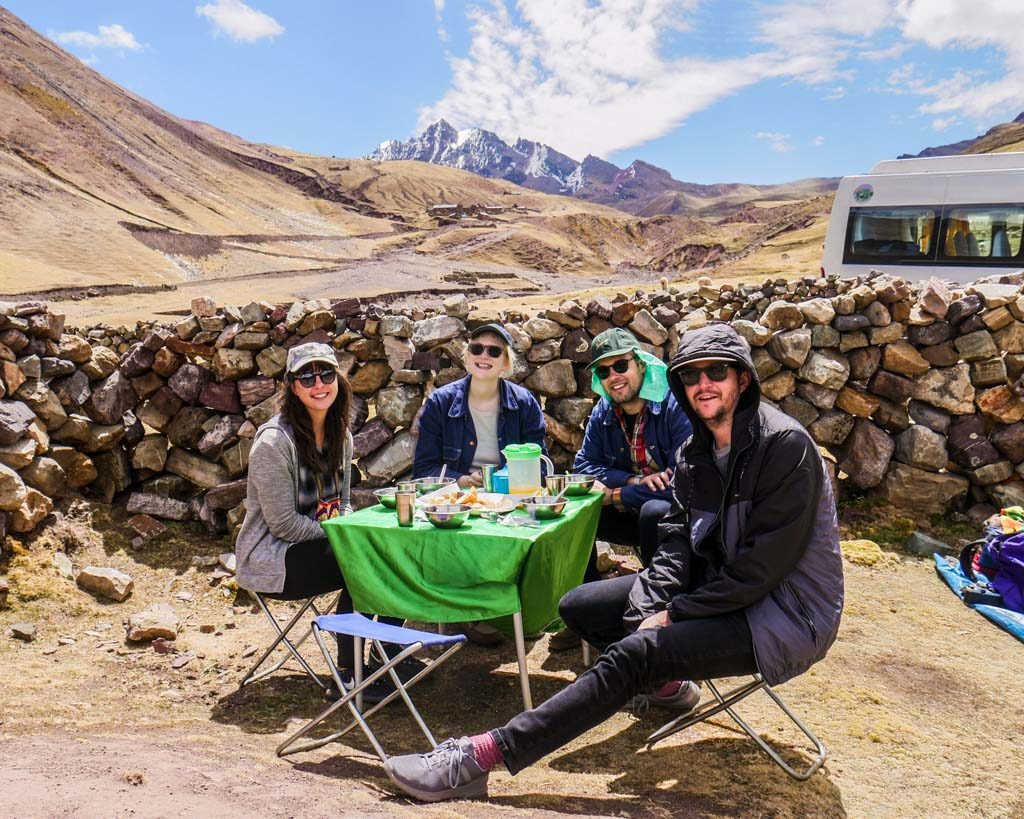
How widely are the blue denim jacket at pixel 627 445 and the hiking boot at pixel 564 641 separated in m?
0.90

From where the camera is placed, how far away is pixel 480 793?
266 centimetres

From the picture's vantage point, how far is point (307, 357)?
12.8 feet

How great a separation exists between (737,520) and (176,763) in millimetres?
2228

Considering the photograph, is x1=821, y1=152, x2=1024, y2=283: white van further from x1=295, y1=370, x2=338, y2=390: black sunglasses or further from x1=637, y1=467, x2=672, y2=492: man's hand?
x1=295, y1=370, x2=338, y2=390: black sunglasses

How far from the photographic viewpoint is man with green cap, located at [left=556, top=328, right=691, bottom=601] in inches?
168

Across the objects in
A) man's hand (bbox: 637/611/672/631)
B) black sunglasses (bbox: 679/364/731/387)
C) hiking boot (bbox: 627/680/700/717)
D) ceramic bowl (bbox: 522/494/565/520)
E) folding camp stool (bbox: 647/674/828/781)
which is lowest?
hiking boot (bbox: 627/680/700/717)

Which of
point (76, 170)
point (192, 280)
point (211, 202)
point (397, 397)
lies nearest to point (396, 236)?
Result: point (211, 202)

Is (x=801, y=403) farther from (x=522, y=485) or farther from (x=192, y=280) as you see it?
(x=192, y=280)

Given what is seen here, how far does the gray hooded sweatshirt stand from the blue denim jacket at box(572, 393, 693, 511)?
1645mm

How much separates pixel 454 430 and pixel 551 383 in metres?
1.97

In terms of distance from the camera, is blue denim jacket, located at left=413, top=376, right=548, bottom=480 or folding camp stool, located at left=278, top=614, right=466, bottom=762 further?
blue denim jacket, located at left=413, top=376, right=548, bottom=480

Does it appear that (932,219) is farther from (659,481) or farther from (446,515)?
(446,515)

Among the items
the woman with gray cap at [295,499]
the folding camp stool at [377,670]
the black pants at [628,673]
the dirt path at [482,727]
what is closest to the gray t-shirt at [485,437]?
the woman with gray cap at [295,499]

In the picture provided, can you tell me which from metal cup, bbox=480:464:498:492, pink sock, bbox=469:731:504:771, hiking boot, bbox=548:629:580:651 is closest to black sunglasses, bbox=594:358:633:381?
metal cup, bbox=480:464:498:492
